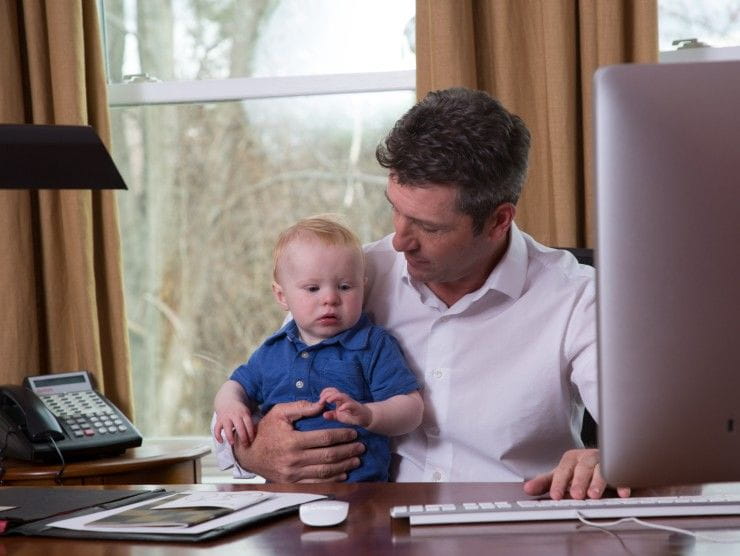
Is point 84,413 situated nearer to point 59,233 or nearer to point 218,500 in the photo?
point 59,233

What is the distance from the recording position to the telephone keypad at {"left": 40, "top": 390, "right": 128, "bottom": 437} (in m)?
2.29

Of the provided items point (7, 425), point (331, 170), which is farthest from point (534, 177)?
point (7, 425)

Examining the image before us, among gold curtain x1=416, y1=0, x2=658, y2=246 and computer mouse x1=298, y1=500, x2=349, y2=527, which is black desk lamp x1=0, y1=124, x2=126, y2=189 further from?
gold curtain x1=416, y1=0, x2=658, y2=246

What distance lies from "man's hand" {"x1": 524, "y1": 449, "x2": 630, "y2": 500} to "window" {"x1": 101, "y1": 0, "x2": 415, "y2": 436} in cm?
159

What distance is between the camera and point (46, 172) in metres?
1.66

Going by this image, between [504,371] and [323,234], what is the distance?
1.43 feet

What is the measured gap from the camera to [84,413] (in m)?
2.35

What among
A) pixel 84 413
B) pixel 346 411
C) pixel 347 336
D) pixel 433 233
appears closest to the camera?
pixel 346 411

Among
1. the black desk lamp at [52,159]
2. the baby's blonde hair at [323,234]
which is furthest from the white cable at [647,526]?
the black desk lamp at [52,159]

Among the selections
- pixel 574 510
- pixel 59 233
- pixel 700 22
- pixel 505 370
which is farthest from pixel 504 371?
pixel 59 233

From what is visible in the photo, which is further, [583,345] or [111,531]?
[583,345]

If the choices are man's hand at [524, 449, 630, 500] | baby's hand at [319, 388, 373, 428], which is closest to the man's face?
baby's hand at [319, 388, 373, 428]

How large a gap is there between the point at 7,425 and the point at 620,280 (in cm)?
174

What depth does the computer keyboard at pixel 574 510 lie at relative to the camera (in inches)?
47.5
